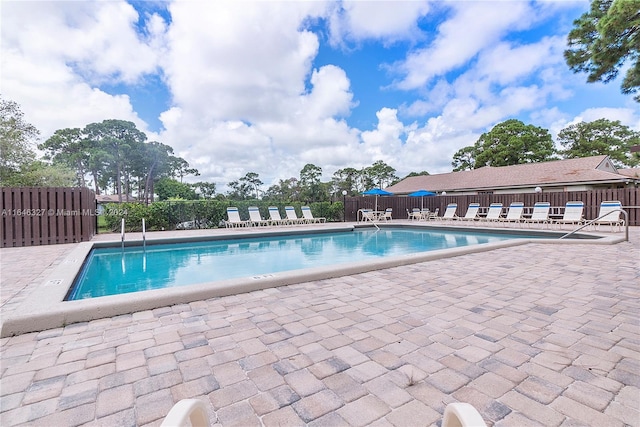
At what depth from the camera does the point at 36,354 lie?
7.06 ft

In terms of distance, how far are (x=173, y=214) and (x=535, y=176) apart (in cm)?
2186

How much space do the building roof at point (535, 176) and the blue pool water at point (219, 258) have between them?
34.8 feet

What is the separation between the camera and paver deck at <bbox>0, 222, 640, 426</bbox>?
1552mm

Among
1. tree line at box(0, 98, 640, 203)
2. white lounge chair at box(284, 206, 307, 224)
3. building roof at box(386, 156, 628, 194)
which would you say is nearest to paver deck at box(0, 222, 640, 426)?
white lounge chair at box(284, 206, 307, 224)

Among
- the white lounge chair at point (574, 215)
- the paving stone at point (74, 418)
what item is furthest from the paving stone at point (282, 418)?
the white lounge chair at point (574, 215)

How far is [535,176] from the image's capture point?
20.1 meters

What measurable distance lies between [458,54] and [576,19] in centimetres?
745

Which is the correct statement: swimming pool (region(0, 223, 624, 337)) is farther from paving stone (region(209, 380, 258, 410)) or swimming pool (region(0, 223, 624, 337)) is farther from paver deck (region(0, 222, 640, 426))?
paving stone (region(209, 380, 258, 410))

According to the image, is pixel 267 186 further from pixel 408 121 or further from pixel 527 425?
pixel 527 425

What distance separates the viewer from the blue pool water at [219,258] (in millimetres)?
5445

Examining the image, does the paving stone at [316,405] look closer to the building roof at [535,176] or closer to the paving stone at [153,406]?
the paving stone at [153,406]

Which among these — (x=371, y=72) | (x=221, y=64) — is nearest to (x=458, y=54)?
(x=371, y=72)

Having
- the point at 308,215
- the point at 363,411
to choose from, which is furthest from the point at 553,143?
the point at 363,411

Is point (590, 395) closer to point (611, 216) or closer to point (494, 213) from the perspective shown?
point (611, 216)
